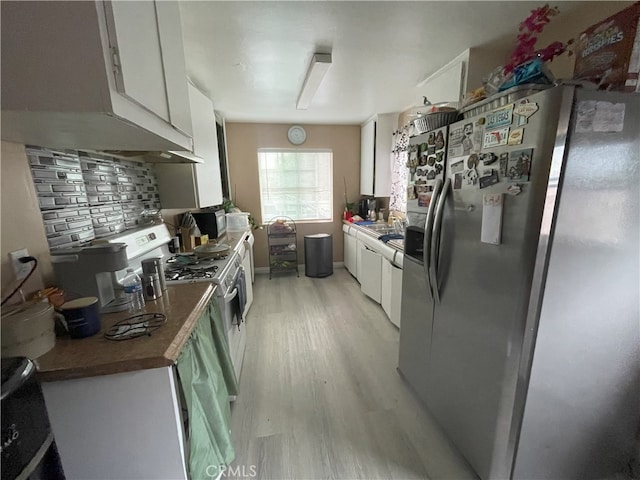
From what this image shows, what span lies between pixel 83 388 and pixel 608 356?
6.23 ft

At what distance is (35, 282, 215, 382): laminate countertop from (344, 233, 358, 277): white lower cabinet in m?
2.89

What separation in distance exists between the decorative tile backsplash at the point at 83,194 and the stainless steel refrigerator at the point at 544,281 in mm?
1723

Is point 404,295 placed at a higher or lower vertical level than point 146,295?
lower

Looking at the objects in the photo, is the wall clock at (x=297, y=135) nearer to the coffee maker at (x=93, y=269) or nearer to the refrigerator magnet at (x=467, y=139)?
the refrigerator magnet at (x=467, y=139)

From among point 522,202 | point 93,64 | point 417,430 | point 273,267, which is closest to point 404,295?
point 417,430

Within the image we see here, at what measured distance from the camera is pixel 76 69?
64 cm

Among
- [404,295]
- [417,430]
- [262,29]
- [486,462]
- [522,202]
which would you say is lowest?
[417,430]

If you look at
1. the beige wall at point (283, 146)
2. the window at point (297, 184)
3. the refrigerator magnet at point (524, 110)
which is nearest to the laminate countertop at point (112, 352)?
the refrigerator magnet at point (524, 110)

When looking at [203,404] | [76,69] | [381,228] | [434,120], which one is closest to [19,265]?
[76,69]

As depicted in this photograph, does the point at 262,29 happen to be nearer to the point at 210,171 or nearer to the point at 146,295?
the point at 210,171

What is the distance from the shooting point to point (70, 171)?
121cm

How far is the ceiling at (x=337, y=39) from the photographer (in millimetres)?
1337

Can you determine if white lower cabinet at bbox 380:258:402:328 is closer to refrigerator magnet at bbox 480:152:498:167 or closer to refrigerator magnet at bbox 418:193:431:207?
refrigerator magnet at bbox 418:193:431:207

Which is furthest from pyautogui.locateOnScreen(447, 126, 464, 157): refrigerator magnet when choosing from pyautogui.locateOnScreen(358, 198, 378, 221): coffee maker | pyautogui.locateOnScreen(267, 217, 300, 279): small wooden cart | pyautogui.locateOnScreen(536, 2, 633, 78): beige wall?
pyautogui.locateOnScreen(267, 217, 300, 279): small wooden cart
